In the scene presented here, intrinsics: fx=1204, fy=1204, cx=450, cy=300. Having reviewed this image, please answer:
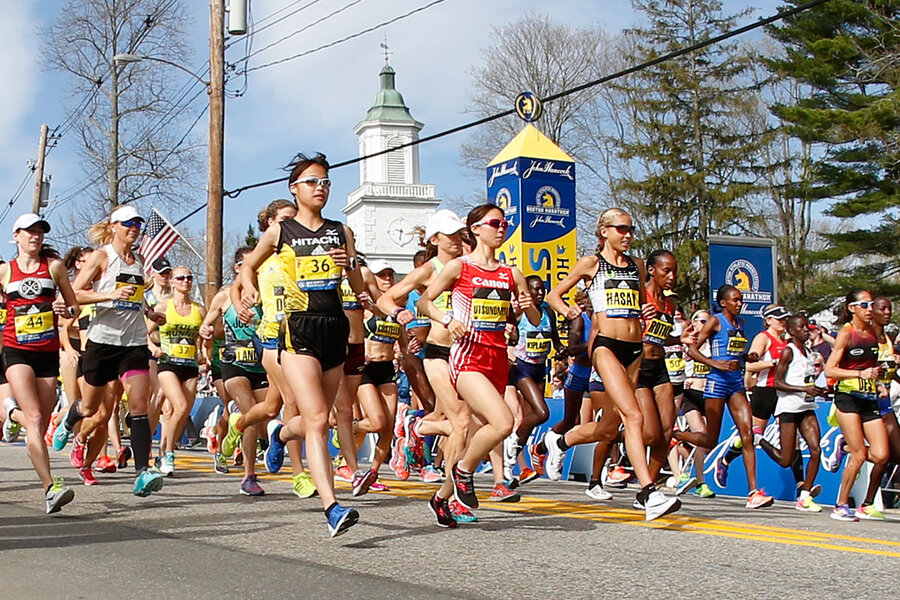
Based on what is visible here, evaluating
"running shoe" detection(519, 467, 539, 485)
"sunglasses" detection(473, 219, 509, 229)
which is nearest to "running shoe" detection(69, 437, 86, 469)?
"running shoe" detection(519, 467, 539, 485)

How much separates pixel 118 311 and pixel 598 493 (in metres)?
4.35

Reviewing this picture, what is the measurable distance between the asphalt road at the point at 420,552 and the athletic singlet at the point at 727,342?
2.30 m

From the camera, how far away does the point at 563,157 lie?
22188 mm

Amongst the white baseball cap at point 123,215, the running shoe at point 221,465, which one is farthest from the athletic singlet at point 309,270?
the running shoe at point 221,465

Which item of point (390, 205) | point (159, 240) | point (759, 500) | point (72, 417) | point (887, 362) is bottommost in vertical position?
point (759, 500)

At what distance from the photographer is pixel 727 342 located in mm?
11898

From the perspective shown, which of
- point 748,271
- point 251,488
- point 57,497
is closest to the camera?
point 57,497

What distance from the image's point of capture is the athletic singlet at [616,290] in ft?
28.9

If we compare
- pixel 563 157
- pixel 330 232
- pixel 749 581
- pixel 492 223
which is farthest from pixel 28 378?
pixel 563 157

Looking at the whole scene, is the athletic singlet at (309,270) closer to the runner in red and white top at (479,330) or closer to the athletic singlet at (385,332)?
the runner in red and white top at (479,330)

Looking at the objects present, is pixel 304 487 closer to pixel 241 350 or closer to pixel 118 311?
pixel 118 311

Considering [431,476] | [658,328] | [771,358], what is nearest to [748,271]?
[771,358]

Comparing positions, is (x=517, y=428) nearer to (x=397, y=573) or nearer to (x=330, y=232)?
(x=330, y=232)

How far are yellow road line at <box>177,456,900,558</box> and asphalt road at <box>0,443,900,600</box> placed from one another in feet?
0.07
